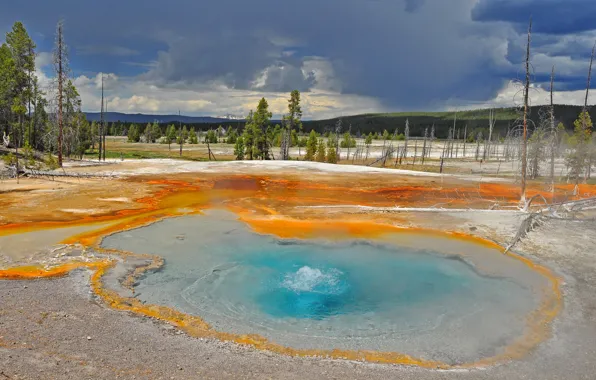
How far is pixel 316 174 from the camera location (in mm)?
37656

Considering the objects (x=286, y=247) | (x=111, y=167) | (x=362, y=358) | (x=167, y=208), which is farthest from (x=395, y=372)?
(x=111, y=167)

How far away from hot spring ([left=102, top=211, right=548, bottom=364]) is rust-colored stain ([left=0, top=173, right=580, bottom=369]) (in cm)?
32

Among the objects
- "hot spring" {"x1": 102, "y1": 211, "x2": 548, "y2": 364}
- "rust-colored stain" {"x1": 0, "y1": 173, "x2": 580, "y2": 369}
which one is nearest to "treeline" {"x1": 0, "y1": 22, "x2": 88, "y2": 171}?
"rust-colored stain" {"x1": 0, "y1": 173, "x2": 580, "y2": 369}

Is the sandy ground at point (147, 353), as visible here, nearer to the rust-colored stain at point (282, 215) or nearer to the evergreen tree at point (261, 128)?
the rust-colored stain at point (282, 215)

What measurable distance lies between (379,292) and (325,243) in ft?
12.9

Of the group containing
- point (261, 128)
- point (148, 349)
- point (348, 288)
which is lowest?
point (348, 288)

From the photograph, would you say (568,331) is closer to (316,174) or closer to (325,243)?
(325,243)

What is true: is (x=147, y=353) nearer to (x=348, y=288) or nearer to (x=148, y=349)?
(x=148, y=349)

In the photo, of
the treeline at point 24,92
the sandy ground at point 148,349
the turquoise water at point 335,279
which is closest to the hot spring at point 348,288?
the turquoise water at point 335,279

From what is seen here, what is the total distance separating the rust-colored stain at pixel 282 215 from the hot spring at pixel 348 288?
315 mm

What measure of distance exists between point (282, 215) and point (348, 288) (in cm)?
812

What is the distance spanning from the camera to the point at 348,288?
36.4ft

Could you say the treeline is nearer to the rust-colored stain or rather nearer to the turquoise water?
the rust-colored stain

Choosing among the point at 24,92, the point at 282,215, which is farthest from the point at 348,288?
the point at 24,92
